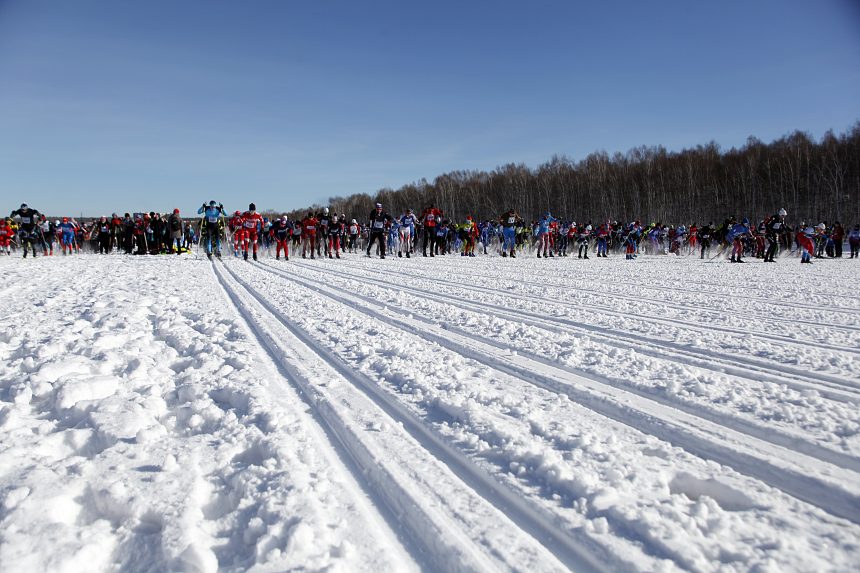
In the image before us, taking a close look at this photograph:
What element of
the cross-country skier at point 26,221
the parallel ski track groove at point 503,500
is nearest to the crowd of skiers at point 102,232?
the cross-country skier at point 26,221

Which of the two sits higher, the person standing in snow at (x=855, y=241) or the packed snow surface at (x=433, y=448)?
the person standing in snow at (x=855, y=241)

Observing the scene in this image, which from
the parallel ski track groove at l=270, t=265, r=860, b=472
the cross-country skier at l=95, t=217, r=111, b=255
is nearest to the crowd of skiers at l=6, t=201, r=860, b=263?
the cross-country skier at l=95, t=217, r=111, b=255

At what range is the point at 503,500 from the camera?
5.99ft

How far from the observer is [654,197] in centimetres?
5828

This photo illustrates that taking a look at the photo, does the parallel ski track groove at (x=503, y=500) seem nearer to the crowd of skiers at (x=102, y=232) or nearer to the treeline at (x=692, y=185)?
the crowd of skiers at (x=102, y=232)

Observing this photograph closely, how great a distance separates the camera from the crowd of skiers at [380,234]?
17.0 meters

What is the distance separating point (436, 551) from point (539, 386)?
1.59 metres

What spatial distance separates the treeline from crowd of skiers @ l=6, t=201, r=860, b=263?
2948 cm

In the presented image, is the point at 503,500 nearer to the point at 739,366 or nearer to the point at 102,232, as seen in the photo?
the point at 739,366

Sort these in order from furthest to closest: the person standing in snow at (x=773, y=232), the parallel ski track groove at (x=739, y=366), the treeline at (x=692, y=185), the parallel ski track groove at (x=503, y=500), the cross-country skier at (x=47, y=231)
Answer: the treeline at (x=692, y=185) → the cross-country skier at (x=47, y=231) → the person standing in snow at (x=773, y=232) → the parallel ski track groove at (x=739, y=366) → the parallel ski track groove at (x=503, y=500)

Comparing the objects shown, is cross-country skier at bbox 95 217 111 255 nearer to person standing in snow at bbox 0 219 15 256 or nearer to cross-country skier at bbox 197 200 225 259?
person standing in snow at bbox 0 219 15 256

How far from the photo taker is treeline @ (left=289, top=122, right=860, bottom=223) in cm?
4856

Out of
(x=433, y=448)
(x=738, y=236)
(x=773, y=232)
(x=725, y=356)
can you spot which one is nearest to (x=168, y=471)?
(x=433, y=448)

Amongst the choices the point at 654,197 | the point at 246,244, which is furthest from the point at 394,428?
the point at 654,197
